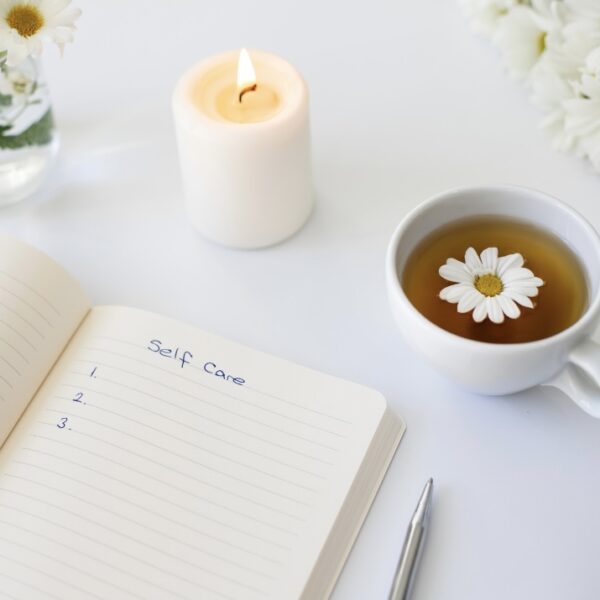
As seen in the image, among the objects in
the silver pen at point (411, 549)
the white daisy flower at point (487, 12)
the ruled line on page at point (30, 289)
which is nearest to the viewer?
the silver pen at point (411, 549)

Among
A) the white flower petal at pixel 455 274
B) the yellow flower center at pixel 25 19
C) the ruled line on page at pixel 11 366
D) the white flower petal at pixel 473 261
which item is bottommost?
the ruled line on page at pixel 11 366

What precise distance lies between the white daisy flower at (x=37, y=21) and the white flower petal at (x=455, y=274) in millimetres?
282

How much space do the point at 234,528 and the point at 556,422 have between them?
214 millimetres

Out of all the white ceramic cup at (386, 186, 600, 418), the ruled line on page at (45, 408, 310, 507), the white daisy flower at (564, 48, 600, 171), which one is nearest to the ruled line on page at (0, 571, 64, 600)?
the ruled line on page at (45, 408, 310, 507)

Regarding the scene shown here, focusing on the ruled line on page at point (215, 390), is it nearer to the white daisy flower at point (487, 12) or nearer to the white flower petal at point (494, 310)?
the white flower petal at point (494, 310)

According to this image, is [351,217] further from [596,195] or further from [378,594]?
[378,594]

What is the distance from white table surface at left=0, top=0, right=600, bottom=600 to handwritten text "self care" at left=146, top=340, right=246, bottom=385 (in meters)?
0.04

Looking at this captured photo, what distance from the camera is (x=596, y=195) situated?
71cm

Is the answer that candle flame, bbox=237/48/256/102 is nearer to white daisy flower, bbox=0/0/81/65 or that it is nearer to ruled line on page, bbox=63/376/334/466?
white daisy flower, bbox=0/0/81/65

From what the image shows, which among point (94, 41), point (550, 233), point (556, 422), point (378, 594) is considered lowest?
point (378, 594)

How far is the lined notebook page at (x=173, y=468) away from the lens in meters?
0.53

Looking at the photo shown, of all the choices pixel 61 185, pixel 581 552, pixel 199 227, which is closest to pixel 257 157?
pixel 199 227

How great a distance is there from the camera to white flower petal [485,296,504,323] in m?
0.57

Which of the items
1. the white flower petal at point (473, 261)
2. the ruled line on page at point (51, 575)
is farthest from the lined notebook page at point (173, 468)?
the white flower petal at point (473, 261)
